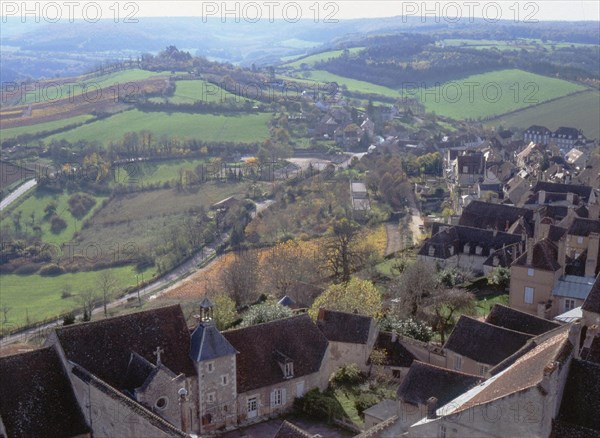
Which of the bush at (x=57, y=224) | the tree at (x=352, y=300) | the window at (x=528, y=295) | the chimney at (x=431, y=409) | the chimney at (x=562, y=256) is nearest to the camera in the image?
the chimney at (x=431, y=409)

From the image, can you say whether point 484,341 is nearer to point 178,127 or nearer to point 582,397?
point 582,397

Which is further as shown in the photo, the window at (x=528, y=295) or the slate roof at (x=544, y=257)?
the window at (x=528, y=295)

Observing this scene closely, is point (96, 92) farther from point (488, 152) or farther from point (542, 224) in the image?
point (542, 224)

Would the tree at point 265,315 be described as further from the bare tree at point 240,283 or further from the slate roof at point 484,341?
the bare tree at point 240,283

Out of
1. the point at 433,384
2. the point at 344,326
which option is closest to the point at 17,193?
the point at 344,326

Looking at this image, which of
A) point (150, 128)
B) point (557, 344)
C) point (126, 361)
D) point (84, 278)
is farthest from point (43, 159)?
point (557, 344)

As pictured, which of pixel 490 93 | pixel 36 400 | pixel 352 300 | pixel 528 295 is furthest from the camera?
pixel 490 93

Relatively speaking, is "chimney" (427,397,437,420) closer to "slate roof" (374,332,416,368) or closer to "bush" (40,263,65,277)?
"slate roof" (374,332,416,368)

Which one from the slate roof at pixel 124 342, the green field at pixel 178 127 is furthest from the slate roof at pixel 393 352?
the green field at pixel 178 127
